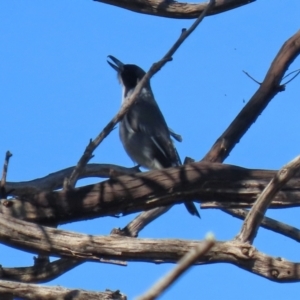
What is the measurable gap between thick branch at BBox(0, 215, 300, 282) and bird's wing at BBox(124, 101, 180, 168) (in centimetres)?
361

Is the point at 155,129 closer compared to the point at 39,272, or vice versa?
the point at 39,272

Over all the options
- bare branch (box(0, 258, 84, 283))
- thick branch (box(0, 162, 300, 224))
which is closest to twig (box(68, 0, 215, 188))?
thick branch (box(0, 162, 300, 224))

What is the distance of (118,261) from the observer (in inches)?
105

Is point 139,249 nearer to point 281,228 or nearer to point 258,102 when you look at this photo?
point 281,228

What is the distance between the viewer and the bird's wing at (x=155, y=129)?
6.45 metres

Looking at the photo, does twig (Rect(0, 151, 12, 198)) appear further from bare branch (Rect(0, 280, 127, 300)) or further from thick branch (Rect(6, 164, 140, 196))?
bare branch (Rect(0, 280, 127, 300))

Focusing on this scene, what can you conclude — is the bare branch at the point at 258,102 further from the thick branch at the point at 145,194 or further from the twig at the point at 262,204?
the twig at the point at 262,204

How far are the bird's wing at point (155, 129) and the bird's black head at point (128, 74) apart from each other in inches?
11.4

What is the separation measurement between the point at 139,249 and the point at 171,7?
2666mm

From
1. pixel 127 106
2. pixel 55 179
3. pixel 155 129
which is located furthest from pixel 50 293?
pixel 155 129

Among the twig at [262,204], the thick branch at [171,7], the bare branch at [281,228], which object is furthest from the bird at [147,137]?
Result: the twig at [262,204]

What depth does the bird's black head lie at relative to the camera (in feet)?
24.8

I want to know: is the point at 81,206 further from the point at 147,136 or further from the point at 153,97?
the point at 153,97

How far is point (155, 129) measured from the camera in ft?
22.7
